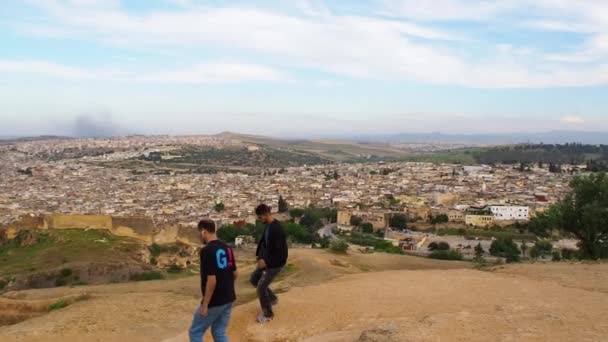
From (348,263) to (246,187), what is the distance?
208 ft

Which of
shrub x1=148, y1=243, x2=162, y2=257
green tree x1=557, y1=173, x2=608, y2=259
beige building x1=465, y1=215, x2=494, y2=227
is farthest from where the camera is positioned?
beige building x1=465, y1=215, x2=494, y2=227

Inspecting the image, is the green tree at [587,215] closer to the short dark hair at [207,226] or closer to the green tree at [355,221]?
the short dark hair at [207,226]

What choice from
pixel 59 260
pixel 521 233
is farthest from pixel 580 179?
pixel 521 233

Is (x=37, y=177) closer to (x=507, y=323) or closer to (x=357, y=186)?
(x=357, y=186)

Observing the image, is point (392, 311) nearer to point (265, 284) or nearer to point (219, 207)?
point (265, 284)

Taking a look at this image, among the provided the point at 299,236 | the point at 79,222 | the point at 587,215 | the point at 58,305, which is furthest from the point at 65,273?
the point at 587,215

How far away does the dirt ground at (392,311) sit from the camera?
6.14 m

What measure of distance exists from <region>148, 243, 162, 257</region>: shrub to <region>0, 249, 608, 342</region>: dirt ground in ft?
58.9

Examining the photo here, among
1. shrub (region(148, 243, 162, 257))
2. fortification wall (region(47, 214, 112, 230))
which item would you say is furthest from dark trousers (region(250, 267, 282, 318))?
fortification wall (region(47, 214, 112, 230))

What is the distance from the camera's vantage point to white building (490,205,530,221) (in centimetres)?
5488

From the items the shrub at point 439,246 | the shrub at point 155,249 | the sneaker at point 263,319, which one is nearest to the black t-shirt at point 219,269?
the sneaker at point 263,319

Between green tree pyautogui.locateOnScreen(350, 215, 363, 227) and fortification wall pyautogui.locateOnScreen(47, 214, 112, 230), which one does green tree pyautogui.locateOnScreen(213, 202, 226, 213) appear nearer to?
green tree pyautogui.locateOnScreen(350, 215, 363, 227)

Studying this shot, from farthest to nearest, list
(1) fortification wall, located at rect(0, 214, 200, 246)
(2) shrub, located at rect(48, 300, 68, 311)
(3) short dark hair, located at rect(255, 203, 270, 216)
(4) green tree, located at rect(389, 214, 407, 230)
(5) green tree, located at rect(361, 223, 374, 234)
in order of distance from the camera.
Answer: (4) green tree, located at rect(389, 214, 407, 230) < (5) green tree, located at rect(361, 223, 374, 234) < (1) fortification wall, located at rect(0, 214, 200, 246) < (2) shrub, located at rect(48, 300, 68, 311) < (3) short dark hair, located at rect(255, 203, 270, 216)

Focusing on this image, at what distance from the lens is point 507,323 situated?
628 cm
